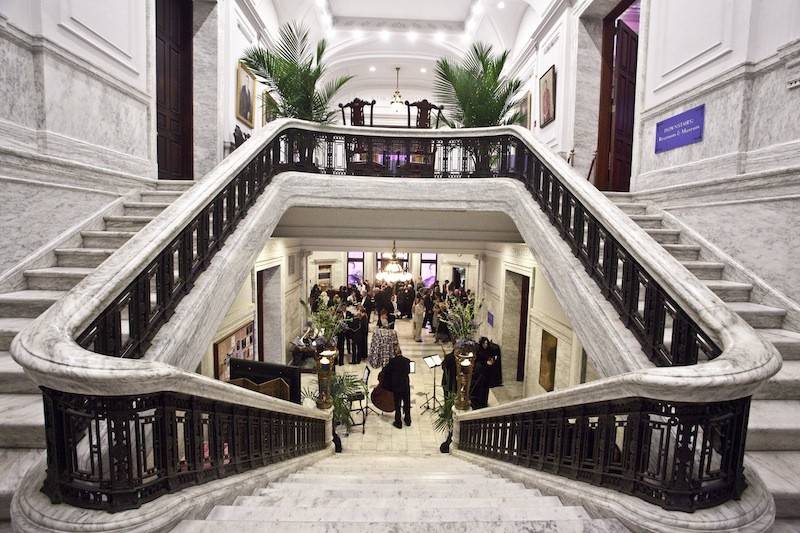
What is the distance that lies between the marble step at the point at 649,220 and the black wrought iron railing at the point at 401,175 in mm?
1003

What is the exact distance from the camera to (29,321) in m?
3.08

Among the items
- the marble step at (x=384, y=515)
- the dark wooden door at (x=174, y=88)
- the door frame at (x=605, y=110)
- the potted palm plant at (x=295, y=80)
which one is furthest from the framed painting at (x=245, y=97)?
the marble step at (x=384, y=515)

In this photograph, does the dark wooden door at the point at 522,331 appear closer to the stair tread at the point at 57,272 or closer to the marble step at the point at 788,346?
the marble step at the point at 788,346

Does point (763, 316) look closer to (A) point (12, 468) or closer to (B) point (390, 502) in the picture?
(B) point (390, 502)

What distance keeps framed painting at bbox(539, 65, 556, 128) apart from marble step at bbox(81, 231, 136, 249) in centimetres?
833

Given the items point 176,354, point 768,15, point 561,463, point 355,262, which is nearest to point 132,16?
point 176,354

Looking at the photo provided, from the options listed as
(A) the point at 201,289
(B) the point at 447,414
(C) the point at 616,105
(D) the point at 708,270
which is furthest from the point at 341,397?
(C) the point at 616,105

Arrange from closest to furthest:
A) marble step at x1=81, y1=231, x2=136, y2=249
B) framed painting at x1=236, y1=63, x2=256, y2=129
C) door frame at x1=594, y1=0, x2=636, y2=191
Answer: marble step at x1=81, y1=231, x2=136, y2=249 < door frame at x1=594, y1=0, x2=636, y2=191 < framed painting at x1=236, y1=63, x2=256, y2=129

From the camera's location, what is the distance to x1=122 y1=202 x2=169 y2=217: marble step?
479 cm

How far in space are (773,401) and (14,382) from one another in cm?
474

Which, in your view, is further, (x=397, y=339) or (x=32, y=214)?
(x=397, y=339)

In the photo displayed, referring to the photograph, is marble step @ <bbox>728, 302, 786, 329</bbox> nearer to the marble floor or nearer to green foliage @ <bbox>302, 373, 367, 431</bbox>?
the marble floor

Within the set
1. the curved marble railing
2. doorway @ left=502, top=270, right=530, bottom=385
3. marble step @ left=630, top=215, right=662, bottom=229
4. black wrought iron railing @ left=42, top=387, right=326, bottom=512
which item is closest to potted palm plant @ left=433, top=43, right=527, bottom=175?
the curved marble railing

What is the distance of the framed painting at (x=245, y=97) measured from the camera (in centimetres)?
888
